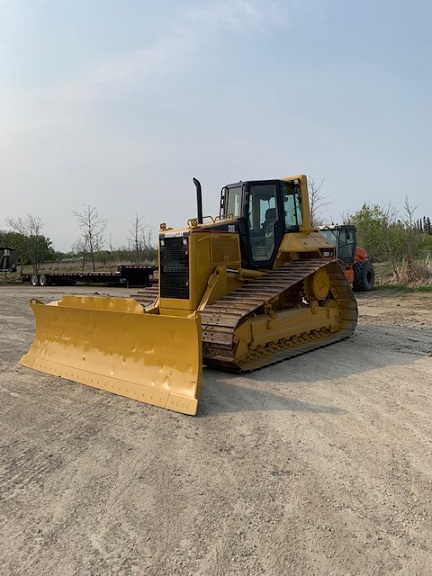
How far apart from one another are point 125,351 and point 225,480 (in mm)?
2629

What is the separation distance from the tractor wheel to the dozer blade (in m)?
11.6

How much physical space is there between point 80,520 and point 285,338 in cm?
483

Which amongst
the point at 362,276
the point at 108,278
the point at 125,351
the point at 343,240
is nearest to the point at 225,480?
the point at 125,351

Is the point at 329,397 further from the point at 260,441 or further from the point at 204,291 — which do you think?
the point at 204,291

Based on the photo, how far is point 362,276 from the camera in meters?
16.7

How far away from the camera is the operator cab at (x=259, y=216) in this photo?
776 centimetres

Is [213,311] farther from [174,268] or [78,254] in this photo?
[78,254]

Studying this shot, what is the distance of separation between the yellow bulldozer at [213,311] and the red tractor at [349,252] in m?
7.98

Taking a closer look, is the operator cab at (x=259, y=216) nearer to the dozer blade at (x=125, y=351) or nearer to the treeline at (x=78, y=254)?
the dozer blade at (x=125, y=351)

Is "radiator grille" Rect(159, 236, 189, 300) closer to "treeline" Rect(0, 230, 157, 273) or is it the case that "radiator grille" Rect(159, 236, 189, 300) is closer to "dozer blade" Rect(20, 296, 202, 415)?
"dozer blade" Rect(20, 296, 202, 415)

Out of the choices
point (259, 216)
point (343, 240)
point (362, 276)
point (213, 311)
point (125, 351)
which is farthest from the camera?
point (362, 276)

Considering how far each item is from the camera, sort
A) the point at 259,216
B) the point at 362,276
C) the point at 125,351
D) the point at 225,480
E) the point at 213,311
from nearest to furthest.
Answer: the point at 225,480, the point at 125,351, the point at 213,311, the point at 259,216, the point at 362,276

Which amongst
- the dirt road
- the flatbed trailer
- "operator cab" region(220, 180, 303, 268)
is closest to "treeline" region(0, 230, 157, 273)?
the flatbed trailer

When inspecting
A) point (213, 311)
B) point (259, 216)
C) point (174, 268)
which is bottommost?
point (213, 311)
